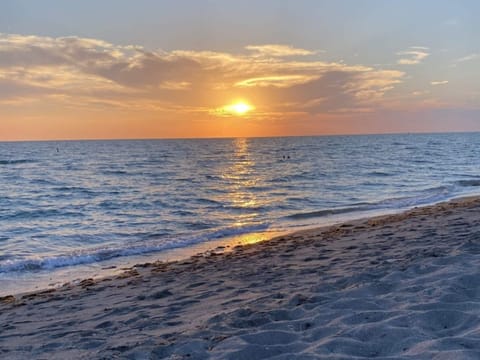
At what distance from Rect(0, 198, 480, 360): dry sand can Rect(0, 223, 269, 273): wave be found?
2.68m

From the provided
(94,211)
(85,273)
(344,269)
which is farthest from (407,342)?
(94,211)

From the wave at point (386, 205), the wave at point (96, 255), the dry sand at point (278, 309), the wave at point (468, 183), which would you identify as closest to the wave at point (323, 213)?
the wave at point (386, 205)

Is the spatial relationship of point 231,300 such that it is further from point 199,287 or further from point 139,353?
point 139,353

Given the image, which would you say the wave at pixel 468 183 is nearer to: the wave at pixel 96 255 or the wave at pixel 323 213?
the wave at pixel 323 213

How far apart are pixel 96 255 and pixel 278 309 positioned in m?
7.58

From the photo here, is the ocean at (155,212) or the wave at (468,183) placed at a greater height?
the wave at (468,183)

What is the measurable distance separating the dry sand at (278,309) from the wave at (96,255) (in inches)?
105

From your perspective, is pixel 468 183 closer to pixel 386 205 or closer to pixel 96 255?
pixel 386 205

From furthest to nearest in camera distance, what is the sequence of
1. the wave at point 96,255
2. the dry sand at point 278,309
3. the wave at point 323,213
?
the wave at point 323,213, the wave at point 96,255, the dry sand at point 278,309

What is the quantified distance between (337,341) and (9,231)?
576 inches

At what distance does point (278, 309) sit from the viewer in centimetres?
519

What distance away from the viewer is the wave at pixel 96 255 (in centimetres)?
1062

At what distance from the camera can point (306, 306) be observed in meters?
5.21

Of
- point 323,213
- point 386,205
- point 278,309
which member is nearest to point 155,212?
point 323,213
